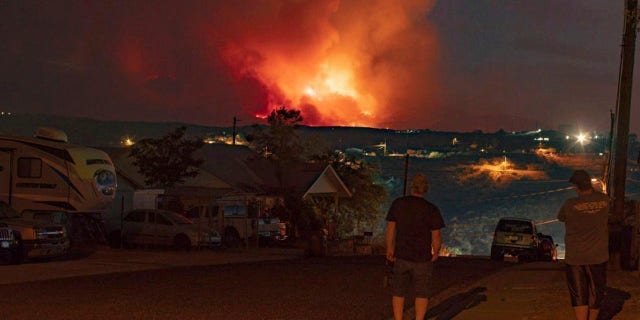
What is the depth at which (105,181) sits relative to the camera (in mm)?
27188

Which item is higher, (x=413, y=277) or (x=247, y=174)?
(x=247, y=174)

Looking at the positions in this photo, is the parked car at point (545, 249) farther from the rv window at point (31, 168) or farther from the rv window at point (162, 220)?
the rv window at point (31, 168)

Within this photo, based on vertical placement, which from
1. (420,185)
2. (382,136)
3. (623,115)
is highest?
(382,136)

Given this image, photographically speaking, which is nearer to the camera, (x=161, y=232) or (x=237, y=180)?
(x=161, y=232)

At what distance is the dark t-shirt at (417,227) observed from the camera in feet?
31.4

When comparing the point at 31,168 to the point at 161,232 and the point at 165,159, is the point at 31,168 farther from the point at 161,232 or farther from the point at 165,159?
the point at 165,159

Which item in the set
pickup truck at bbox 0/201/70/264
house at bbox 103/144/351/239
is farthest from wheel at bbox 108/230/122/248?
pickup truck at bbox 0/201/70/264

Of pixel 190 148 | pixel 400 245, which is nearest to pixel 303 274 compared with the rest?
pixel 400 245

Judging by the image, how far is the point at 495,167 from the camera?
241 feet

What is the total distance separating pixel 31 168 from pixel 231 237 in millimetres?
8845

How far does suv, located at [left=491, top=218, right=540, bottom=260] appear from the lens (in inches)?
1221

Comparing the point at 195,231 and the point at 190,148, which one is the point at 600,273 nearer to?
the point at 195,231

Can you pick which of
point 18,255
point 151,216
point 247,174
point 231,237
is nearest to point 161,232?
point 151,216

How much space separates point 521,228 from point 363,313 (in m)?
20.2
